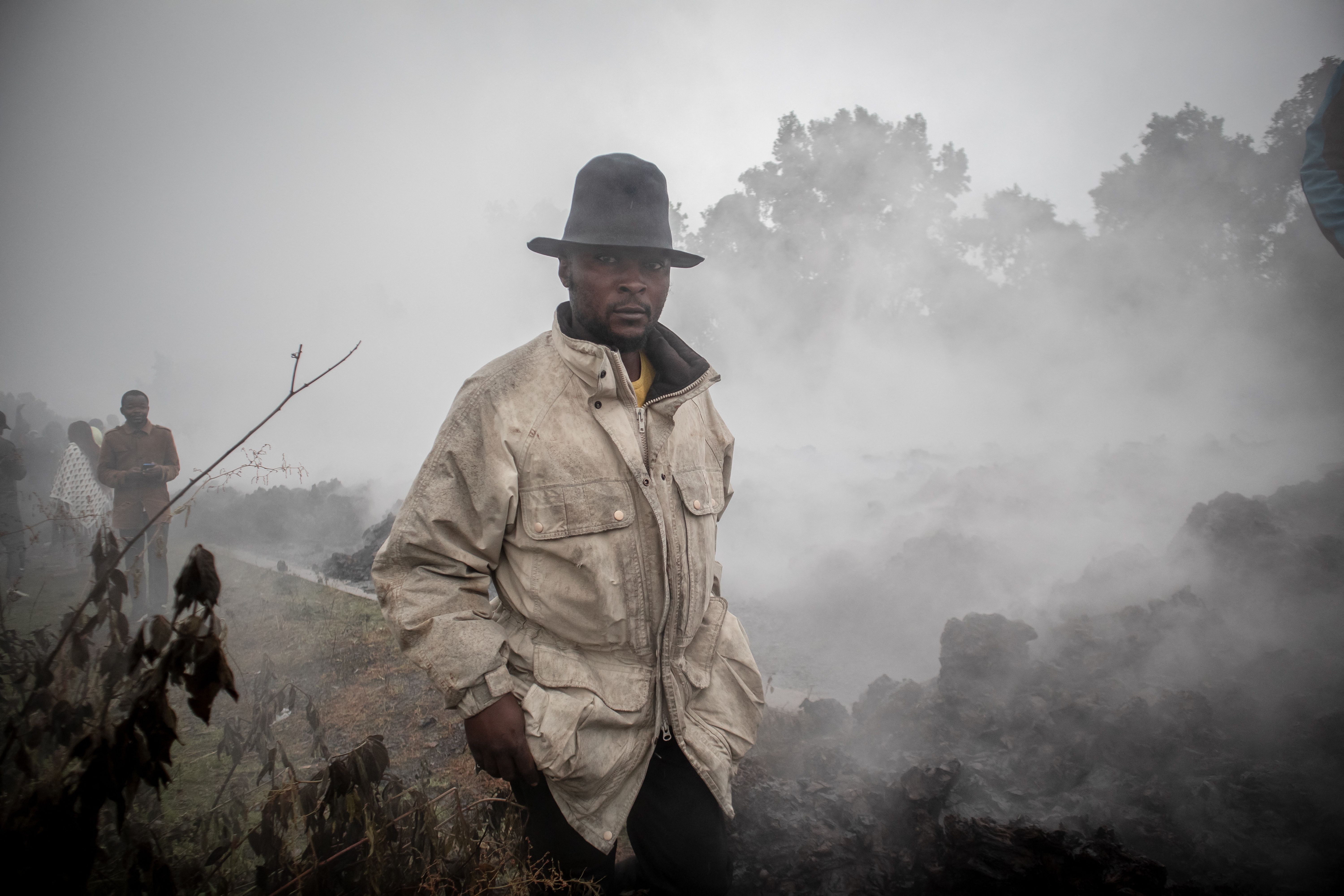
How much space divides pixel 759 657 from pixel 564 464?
4275 mm

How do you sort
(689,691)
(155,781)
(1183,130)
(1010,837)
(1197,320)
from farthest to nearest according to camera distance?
(1183,130)
(1197,320)
(1010,837)
(689,691)
(155,781)

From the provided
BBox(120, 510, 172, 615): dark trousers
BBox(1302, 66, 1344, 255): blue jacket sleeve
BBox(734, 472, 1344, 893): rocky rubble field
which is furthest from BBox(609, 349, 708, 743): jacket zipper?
BBox(120, 510, 172, 615): dark trousers

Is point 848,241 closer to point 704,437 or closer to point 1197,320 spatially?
point 1197,320

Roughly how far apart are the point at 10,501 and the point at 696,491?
8358 mm

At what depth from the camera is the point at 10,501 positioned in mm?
5965

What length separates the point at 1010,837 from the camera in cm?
201

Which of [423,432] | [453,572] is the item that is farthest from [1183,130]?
[423,432]

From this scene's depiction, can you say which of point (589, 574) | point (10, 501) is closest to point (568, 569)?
point (589, 574)

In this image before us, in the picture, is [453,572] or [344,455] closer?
[453,572]

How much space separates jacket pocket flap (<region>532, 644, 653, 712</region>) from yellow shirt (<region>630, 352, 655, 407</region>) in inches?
30.3

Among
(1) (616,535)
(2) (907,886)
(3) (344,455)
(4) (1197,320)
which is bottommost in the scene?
(2) (907,886)

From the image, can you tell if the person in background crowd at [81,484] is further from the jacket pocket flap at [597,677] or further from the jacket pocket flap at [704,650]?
the jacket pocket flap at [704,650]

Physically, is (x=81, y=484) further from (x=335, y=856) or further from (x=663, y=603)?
(x=663, y=603)

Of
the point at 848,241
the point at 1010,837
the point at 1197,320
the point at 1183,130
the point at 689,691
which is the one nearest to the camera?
the point at 689,691
